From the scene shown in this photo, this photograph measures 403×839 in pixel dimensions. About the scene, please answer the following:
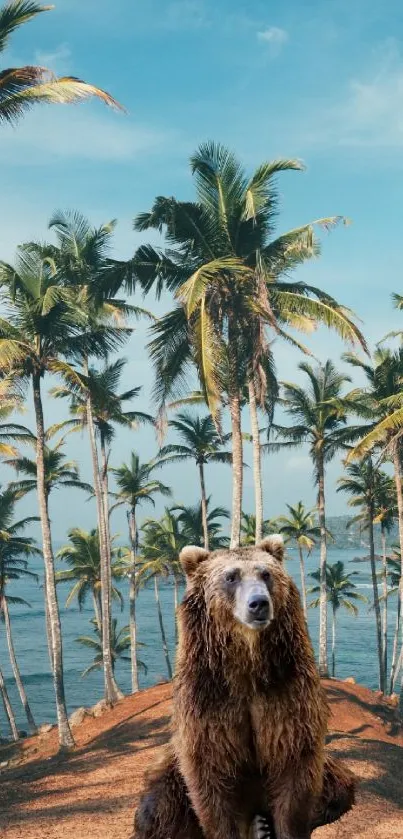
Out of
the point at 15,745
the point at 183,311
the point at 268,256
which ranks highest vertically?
the point at 268,256

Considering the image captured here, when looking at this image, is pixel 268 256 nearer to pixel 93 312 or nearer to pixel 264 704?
pixel 93 312

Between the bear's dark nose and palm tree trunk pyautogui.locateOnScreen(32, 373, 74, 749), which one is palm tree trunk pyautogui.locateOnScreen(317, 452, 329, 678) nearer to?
palm tree trunk pyautogui.locateOnScreen(32, 373, 74, 749)

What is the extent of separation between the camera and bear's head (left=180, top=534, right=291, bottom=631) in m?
3.51

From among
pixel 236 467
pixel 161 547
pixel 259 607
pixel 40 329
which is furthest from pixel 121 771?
pixel 161 547

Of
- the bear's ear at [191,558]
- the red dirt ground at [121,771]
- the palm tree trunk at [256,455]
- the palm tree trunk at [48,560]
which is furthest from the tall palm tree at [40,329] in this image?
the bear's ear at [191,558]

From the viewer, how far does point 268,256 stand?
22953mm

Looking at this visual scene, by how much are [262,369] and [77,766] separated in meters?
12.1

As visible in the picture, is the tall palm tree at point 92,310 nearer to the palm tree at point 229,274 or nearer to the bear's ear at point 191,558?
the palm tree at point 229,274

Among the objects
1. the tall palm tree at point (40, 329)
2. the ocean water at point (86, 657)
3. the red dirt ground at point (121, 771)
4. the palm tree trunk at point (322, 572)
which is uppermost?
the tall palm tree at point (40, 329)

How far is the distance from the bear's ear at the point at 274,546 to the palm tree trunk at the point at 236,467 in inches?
677

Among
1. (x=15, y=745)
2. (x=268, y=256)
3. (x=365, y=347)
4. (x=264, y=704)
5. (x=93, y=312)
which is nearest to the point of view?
(x=264, y=704)

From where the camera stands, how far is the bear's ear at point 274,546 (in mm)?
4066

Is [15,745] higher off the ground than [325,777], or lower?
lower

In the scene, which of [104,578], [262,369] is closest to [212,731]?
[262,369]
